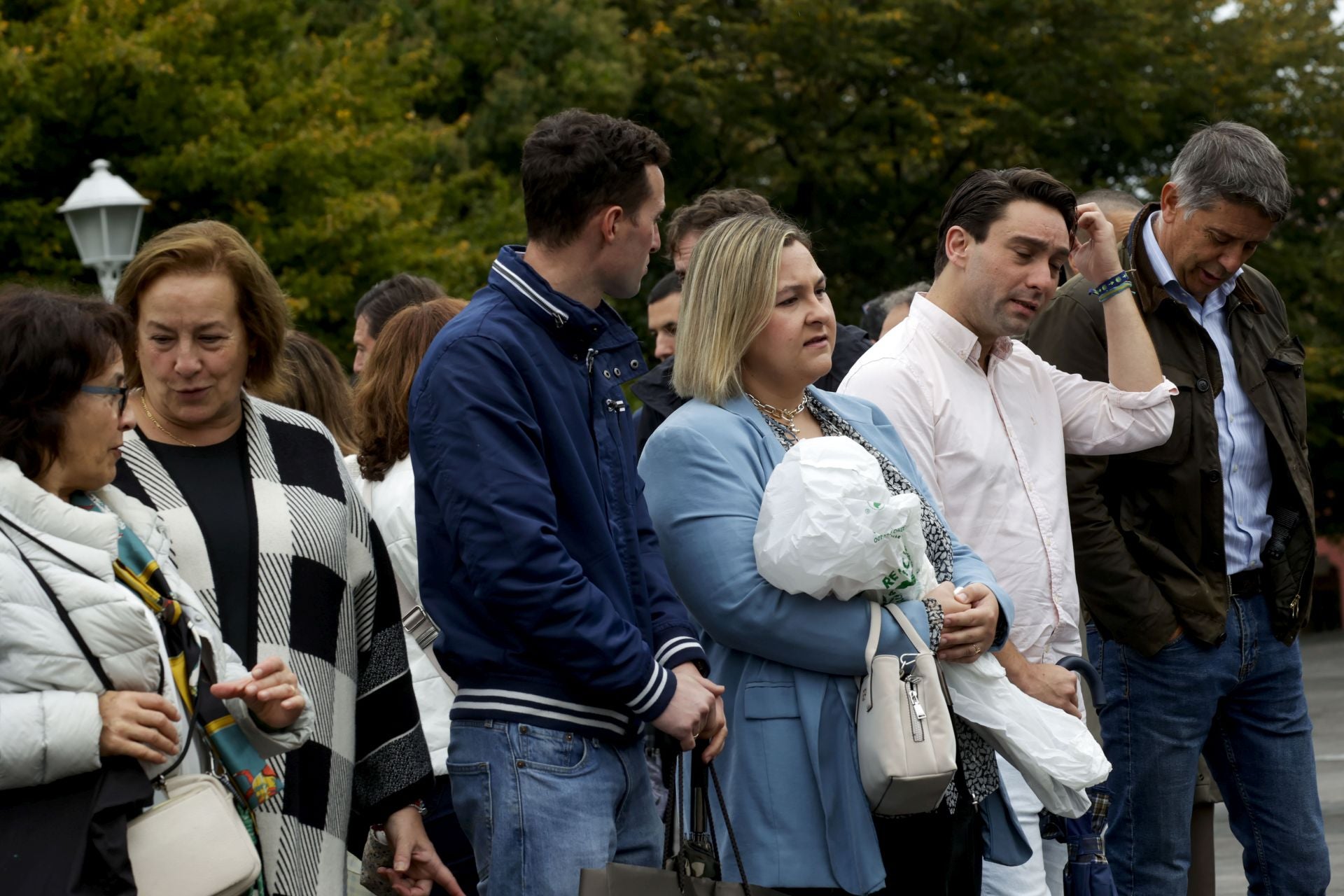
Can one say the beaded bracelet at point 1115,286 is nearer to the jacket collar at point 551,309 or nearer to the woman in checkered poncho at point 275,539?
the jacket collar at point 551,309

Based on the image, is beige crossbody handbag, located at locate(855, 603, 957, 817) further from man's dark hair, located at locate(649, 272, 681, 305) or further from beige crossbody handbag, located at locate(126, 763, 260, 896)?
man's dark hair, located at locate(649, 272, 681, 305)

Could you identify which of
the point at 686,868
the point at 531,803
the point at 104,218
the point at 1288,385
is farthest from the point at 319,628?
the point at 104,218

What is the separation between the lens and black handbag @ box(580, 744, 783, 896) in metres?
3.08

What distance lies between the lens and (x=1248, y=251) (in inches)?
201

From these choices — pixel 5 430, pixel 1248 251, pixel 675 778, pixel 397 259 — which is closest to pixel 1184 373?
pixel 1248 251

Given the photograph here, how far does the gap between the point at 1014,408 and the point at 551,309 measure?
5.47 ft

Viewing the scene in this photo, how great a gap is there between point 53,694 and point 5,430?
1.59 ft

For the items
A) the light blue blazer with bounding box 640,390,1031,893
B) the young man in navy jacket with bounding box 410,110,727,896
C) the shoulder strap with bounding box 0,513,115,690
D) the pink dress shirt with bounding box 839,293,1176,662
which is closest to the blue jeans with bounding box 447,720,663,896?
the young man in navy jacket with bounding box 410,110,727,896

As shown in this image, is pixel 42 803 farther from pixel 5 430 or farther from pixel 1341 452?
pixel 1341 452

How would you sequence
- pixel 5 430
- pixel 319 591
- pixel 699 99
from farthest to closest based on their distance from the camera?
pixel 699 99, pixel 319 591, pixel 5 430

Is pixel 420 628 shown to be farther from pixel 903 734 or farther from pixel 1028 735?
pixel 1028 735

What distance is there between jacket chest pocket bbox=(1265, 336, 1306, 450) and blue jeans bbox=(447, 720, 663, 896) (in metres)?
2.80

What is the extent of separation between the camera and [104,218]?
1329cm

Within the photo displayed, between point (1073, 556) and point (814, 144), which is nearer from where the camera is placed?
point (1073, 556)
